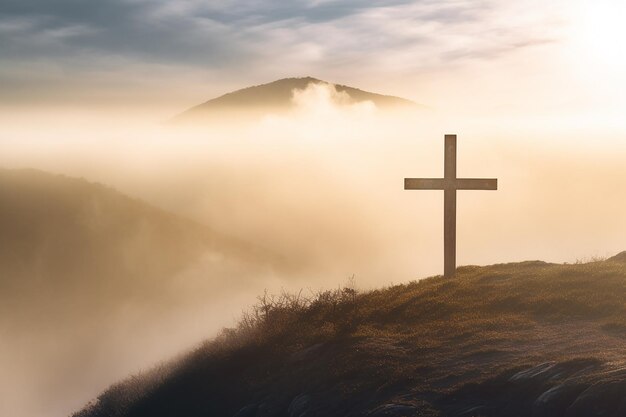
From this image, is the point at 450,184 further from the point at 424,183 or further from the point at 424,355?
the point at 424,355

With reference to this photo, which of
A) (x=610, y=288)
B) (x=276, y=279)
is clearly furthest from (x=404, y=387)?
(x=276, y=279)

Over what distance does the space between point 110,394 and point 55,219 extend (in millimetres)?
110479

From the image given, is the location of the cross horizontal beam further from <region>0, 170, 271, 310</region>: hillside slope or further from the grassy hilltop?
<region>0, 170, 271, 310</region>: hillside slope

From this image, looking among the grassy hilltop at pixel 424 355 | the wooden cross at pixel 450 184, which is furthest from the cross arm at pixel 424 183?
the grassy hilltop at pixel 424 355

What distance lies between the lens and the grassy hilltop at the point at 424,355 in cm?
1341

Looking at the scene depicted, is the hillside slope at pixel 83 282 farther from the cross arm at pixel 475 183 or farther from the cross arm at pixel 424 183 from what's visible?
the cross arm at pixel 475 183

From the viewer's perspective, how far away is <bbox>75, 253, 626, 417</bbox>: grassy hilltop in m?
13.4

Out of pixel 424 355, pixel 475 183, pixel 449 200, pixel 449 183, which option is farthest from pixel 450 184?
pixel 424 355

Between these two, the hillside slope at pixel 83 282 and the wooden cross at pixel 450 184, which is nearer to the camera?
the wooden cross at pixel 450 184

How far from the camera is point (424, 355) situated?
1617cm

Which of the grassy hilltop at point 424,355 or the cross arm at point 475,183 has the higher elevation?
the cross arm at point 475,183

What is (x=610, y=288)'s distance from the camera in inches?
752

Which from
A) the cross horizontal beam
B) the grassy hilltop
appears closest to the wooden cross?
the cross horizontal beam

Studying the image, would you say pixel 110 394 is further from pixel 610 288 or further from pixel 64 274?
pixel 64 274
